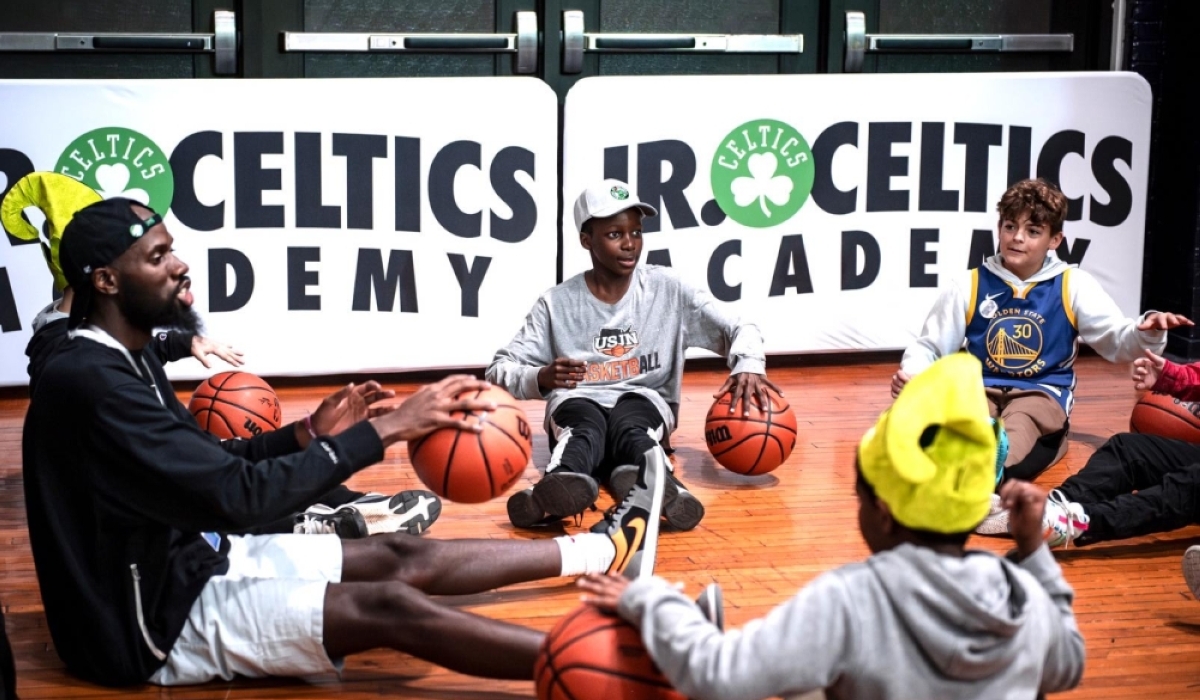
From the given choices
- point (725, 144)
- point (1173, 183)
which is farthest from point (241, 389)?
point (1173, 183)

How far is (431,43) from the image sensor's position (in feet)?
28.4

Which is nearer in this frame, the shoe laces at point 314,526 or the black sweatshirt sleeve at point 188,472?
the black sweatshirt sleeve at point 188,472

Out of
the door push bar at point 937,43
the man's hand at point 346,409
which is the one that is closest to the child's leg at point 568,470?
the man's hand at point 346,409

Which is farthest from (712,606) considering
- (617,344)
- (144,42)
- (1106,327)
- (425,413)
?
(144,42)

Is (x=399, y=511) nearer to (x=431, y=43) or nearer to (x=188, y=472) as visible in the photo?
(x=188, y=472)

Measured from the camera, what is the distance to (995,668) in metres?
2.74

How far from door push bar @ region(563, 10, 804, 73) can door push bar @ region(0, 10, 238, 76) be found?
79.3 inches

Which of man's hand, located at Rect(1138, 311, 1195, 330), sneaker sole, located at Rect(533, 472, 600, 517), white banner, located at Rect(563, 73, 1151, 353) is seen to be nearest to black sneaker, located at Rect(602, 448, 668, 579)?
sneaker sole, located at Rect(533, 472, 600, 517)

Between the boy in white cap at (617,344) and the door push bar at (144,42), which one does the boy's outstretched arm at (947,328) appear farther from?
the door push bar at (144,42)

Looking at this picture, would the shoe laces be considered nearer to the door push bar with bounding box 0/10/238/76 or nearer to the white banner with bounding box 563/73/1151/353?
the white banner with bounding box 563/73/1151/353

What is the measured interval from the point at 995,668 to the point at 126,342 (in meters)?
2.32

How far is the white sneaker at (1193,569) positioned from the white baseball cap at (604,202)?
92.7 inches

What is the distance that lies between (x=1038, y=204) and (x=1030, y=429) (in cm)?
95

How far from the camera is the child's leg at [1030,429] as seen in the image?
5770 mm
